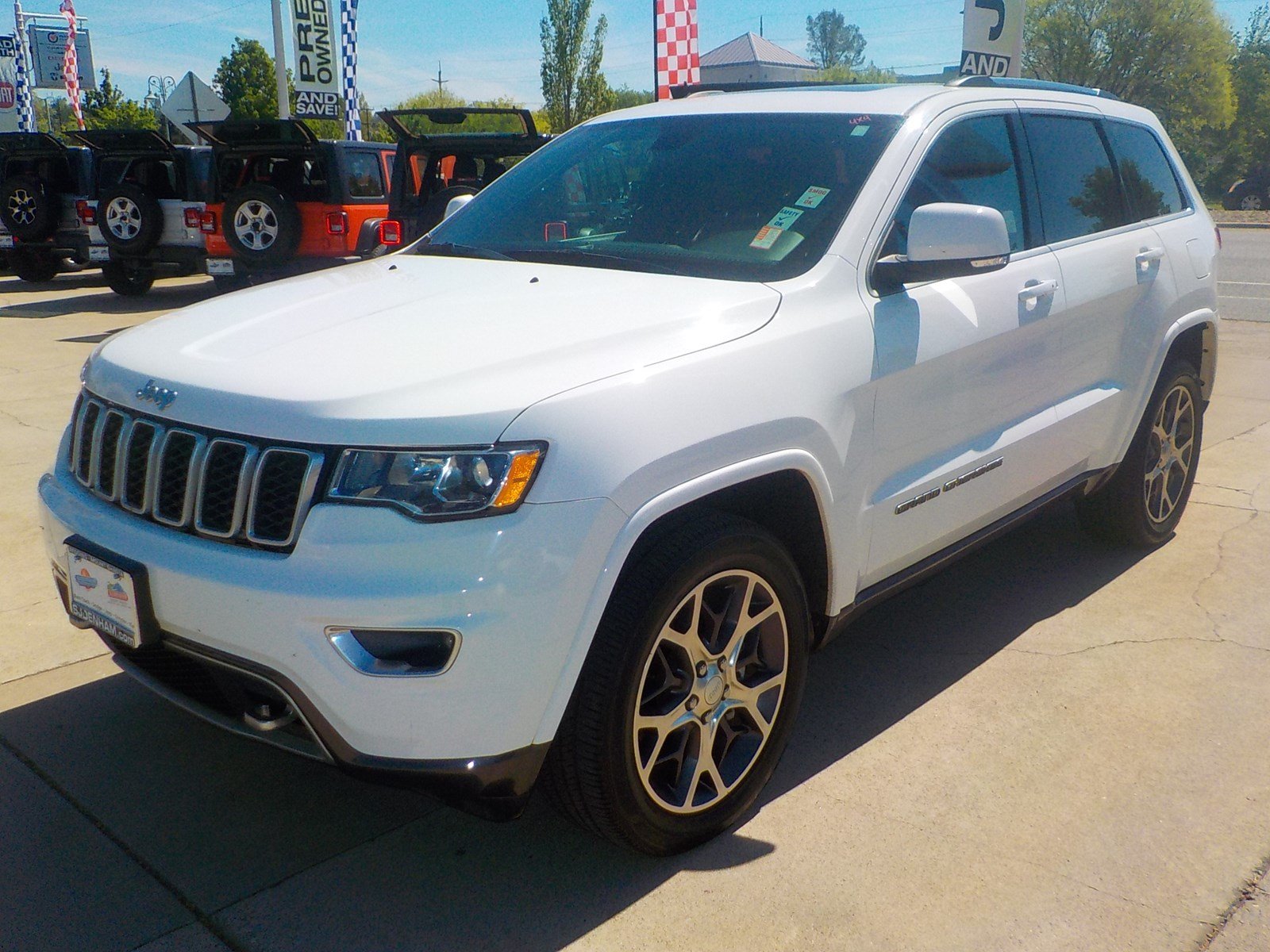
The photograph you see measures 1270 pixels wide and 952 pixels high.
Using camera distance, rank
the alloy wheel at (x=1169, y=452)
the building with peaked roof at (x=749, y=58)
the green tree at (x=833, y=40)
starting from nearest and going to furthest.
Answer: the alloy wheel at (x=1169, y=452) < the building with peaked roof at (x=749, y=58) < the green tree at (x=833, y=40)

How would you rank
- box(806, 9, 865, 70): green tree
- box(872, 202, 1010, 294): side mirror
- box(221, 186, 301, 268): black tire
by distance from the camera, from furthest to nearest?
1. box(806, 9, 865, 70): green tree
2. box(221, 186, 301, 268): black tire
3. box(872, 202, 1010, 294): side mirror

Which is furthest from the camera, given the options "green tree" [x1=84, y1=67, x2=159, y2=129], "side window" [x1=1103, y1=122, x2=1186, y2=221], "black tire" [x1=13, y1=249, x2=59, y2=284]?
"green tree" [x1=84, y1=67, x2=159, y2=129]

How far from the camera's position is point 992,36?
10375mm

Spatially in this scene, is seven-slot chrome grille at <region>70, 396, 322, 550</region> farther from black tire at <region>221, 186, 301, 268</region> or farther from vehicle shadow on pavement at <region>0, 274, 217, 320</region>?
vehicle shadow on pavement at <region>0, 274, 217, 320</region>

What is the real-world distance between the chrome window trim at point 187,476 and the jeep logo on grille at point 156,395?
Result: 0.06 meters

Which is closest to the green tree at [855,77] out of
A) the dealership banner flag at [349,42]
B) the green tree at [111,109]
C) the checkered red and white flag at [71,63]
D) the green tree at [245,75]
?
the dealership banner flag at [349,42]

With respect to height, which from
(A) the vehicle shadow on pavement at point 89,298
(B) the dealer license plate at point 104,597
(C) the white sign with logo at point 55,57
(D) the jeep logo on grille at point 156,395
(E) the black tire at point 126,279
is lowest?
(A) the vehicle shadow on pavement at point 89,298

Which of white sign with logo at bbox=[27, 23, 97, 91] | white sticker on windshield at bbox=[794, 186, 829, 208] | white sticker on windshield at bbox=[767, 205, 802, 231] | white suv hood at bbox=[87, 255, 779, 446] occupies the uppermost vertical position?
white sign with logo at bbox=[27, 23, 97, 91]

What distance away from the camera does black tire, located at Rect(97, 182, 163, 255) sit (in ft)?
41.9

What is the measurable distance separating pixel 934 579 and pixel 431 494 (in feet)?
9.65

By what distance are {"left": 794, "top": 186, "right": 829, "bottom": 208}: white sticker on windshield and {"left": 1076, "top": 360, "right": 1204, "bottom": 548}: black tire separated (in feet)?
6.52

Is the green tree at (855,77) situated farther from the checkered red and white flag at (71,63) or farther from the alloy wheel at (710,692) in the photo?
the checkered red and white flag at (71,63)

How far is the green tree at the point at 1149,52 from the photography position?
68.2m

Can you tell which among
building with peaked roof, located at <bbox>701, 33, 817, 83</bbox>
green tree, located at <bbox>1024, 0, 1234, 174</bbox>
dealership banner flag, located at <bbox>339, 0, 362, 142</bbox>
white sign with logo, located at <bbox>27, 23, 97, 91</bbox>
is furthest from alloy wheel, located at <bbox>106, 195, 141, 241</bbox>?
Result: building with peaked roof, located at <bbox>701, 33, 817, 83</bbox>
